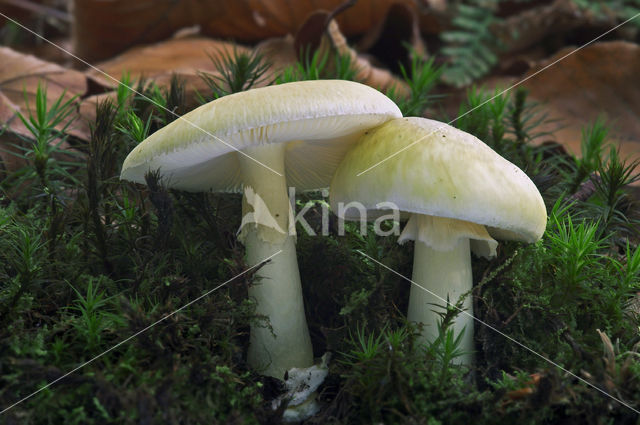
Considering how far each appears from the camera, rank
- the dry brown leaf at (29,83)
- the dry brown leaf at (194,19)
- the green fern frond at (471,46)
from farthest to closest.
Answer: the dry brown leaf at (194,19), the green fern frond at (471,46), the dry brown leaf at (29,83)

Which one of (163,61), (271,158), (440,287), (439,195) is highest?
(163,61)

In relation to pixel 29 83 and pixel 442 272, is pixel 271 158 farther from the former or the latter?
pixel 29 83

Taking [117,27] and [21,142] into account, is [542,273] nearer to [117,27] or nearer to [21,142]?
[21,142]

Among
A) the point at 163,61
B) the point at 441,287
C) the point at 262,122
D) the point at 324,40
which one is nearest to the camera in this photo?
the point at 262,122

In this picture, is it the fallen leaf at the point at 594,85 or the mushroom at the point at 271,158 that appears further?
the fallen leaf at the point at 594,85

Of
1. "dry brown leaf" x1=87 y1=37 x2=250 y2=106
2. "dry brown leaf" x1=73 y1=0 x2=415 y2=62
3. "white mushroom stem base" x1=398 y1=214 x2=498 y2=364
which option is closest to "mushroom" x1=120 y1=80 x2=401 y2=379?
"white mushroom stem base" x1=398 y1=214 x2=498 y2=364

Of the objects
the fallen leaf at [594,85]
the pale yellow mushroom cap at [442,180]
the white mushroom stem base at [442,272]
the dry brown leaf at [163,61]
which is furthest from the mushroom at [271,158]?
the fallen leaf at [594,85]

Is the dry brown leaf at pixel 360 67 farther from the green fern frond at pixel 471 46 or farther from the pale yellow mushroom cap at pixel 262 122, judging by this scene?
the pale yellow mushroom cap at pixel 262 122

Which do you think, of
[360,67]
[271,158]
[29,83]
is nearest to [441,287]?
[271,158]
